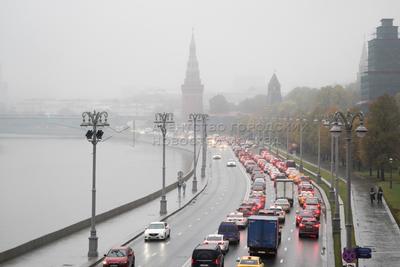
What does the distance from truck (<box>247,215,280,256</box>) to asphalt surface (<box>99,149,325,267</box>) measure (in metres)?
0.55

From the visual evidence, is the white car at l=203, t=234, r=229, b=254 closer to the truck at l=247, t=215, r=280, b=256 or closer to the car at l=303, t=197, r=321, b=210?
the truck at l=247, t=215, r=280, b=256

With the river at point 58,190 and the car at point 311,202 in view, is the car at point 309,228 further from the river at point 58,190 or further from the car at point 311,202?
the river at point 58,190

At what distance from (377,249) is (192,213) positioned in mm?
21999

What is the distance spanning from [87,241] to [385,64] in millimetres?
111804

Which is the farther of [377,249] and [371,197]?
[371,197]

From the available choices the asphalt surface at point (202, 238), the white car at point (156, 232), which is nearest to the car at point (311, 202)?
the asphalt surface at point (202, 238)

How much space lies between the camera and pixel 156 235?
134 feet

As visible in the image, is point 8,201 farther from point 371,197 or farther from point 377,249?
point 377,249

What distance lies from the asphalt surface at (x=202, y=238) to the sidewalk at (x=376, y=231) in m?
2.36

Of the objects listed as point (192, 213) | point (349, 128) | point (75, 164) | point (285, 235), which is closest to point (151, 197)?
point (192, 213)

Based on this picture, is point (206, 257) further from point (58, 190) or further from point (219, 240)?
point (58, 190)

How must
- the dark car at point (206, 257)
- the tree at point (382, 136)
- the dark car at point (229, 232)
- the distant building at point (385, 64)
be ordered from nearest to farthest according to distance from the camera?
the dark car at point (206, 257) → the dark car at point (229, 232) → the tree at point (382, 136) → the distant building at point (385, 64)

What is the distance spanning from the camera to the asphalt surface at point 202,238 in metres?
34.2

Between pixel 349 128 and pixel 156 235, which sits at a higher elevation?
pixel 349 128
